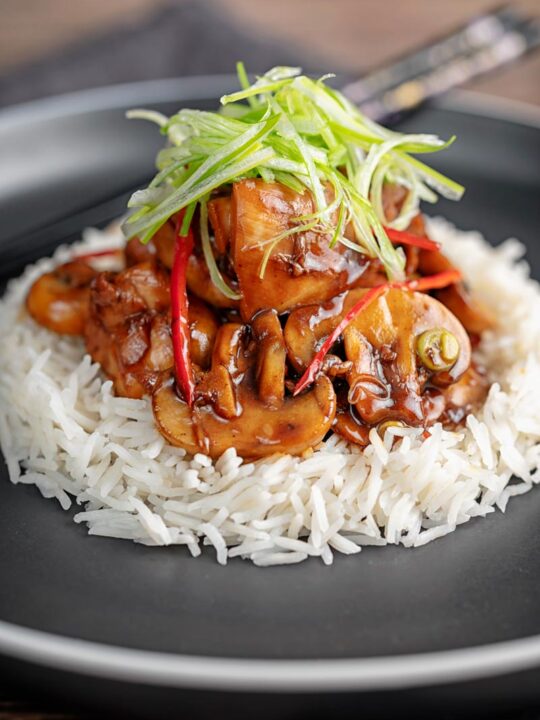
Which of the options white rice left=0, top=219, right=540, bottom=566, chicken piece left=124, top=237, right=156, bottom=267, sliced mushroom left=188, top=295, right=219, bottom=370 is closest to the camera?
white rice left=0, top=219, right=540, bottom=566

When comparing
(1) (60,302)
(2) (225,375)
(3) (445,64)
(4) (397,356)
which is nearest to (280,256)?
(2) (225,375)

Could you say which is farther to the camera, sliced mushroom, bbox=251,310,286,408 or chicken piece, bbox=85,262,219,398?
chicken piece, bbox=85,262,219,398

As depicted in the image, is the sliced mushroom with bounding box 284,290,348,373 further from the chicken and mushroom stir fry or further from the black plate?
the black plate

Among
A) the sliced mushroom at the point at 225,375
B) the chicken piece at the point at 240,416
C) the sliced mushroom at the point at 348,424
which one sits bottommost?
the sliced mushroom at the point at 348,424

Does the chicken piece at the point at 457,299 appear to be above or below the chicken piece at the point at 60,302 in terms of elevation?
below

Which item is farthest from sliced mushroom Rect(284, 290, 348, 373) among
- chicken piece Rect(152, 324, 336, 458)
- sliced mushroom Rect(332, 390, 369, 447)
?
sliced mushroom Rect(332, 390, 369, 447)

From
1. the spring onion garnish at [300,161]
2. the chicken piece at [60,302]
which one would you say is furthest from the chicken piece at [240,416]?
the chicken piece at [60,302]

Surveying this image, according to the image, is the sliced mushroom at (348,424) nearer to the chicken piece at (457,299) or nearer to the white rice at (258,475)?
the white rice at (258,475)
